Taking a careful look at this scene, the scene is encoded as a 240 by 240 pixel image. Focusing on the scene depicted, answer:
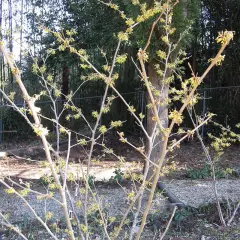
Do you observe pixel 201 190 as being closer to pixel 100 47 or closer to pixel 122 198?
pixel 122 198

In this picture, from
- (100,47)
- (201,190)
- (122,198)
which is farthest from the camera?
(100,47)

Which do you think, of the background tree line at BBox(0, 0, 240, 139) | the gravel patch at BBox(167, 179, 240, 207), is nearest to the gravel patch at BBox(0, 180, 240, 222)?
the gravel patch at BBox(167, 179, 240, 207)

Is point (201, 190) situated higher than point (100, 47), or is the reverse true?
point (100, 47)

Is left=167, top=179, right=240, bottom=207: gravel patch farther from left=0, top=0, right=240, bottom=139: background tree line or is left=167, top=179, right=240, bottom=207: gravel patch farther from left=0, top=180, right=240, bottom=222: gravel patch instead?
left=0, top=0, right=240, bottom=139: background tree line

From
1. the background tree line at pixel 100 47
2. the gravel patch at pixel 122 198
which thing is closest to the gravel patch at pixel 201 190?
the gravel patch at pixel 122 198

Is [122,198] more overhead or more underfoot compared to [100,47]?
more underfoot

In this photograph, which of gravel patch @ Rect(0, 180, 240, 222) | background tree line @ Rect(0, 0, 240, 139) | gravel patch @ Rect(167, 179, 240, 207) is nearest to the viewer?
gravel patch @ Rect(0, 180, 240, 222)

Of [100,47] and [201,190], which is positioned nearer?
[201,190]

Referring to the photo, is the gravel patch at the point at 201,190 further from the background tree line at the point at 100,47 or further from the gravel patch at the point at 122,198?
the background tree line at the point at 100,47

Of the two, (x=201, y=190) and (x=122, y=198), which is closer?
(x=122, y=198)

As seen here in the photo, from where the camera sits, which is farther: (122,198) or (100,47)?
(100,47)

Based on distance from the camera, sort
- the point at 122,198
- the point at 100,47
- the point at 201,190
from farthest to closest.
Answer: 1. the point at 100,47
2. the point at 201,190
3. the point at 122,198

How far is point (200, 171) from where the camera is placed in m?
6.14

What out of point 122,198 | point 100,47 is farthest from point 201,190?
point 100,47
